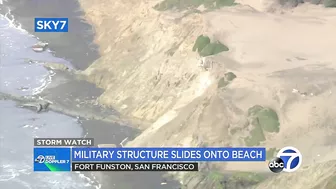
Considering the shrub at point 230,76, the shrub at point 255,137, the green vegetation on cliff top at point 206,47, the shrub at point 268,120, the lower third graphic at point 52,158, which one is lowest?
the lower third graphic at point 52,158

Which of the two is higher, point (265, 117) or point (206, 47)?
point (206, 47)

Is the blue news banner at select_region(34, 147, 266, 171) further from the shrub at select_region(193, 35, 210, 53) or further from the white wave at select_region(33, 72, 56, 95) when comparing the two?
the white wave at select_region(33, 72, 56, 95)

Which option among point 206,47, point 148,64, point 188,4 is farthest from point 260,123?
point 188,4

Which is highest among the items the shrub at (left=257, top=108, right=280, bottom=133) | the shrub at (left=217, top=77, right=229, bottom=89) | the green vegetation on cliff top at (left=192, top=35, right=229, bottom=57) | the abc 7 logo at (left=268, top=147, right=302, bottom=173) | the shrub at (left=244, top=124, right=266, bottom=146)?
the green vegetation on cliff top at (left=192, top=35, right=229, bottom=57)

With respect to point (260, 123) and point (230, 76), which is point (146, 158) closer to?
point (260, 123)

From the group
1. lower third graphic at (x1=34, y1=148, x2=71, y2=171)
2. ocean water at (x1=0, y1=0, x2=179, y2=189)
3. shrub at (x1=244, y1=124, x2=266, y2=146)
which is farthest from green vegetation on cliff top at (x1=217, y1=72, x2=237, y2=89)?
lower third graphic at (x1=34, y1=148, x2=71, y2=171)

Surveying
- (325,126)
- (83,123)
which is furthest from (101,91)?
(325,126)

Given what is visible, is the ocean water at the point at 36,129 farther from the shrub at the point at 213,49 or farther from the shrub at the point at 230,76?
the shrub at the point at 213,49

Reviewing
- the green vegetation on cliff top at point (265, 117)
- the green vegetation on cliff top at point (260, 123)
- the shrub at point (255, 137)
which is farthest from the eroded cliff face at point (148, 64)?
the shrub at point (255, 137)
